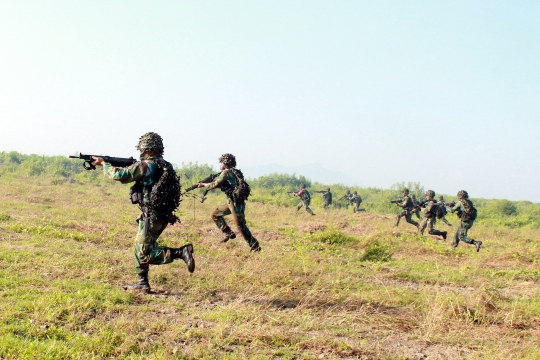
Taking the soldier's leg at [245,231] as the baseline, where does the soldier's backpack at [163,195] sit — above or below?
above

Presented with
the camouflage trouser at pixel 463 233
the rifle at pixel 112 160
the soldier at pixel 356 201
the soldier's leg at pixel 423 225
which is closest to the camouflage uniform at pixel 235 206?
the rifle at pixel 112 160

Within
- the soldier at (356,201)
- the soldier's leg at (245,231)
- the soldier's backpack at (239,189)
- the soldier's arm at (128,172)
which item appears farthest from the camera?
the soldier at (356,201)

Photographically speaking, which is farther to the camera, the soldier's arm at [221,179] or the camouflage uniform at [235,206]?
the soldier's arm at [221,179]

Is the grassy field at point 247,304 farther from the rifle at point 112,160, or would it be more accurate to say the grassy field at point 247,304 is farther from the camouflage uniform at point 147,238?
the rifle at point 112,160

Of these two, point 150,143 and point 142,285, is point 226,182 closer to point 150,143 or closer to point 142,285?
point 150,143

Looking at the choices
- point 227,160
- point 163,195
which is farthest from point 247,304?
point 227,160

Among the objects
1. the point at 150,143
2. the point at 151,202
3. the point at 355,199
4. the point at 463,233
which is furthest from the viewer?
the point at 355,199

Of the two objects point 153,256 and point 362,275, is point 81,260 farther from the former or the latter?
point 362,275

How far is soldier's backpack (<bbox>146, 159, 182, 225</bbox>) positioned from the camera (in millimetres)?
5449

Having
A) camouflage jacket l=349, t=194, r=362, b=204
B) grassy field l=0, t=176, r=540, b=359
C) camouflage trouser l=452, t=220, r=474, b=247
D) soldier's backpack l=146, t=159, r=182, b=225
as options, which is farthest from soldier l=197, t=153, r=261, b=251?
camouflage jacket l=349, t=194, r=362, b=204

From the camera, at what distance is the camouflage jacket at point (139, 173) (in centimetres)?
532

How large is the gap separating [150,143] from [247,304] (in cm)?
230

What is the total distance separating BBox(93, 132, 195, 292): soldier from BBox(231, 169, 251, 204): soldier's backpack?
9.80 ft

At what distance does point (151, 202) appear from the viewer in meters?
5.44
